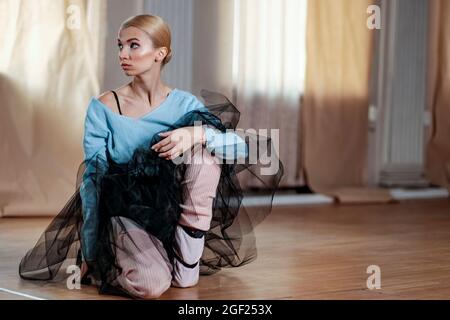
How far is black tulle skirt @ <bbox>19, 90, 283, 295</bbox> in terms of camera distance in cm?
227

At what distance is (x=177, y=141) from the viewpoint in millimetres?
2295

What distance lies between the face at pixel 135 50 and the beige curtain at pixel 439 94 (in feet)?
12.1

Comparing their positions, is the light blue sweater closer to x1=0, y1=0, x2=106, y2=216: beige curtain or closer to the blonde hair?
the blonde hair

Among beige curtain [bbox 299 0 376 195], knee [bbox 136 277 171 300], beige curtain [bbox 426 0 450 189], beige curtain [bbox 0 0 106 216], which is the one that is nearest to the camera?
knee [bbox 136 277 171 300]

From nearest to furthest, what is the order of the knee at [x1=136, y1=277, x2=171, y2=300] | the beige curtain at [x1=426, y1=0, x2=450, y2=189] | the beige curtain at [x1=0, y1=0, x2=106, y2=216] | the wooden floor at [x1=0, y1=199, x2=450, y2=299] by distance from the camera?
the knee at [x1=136, y1=277, x2=171, y2=300] → the wooden floor at [x1=0, y1=199, x2=450, y2=299] → the beige curtain at [x1=0, y1=0, x2=106, y2=216] → the beige curtain at [x1=426, y1=0, x2=450, y2=189]

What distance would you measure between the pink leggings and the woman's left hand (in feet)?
0.10

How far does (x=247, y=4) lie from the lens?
469 centimetres

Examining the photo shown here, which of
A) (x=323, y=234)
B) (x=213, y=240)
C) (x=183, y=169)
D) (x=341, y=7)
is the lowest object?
(x=323, y=234)

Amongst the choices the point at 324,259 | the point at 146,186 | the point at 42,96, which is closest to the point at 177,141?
the point at 146,186

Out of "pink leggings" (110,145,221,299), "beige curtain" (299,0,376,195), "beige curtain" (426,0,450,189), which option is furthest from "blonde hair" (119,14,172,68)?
"beige curtain" (426,0,450,189)

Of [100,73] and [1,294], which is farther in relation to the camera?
[100,73]
